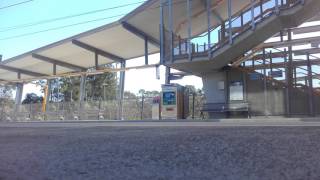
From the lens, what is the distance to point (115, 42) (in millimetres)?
34375

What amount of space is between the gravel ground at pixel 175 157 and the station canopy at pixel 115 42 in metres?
18.9

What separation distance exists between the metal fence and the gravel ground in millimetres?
17938

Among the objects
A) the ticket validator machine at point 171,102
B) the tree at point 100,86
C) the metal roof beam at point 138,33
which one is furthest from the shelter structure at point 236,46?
the tree at point 100,86

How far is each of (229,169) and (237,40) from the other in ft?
58.2

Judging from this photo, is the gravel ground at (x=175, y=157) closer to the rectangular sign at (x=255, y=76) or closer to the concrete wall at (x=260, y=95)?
the concrete wall at (x=260, y=95)

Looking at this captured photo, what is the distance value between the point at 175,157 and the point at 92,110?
27.4 metres

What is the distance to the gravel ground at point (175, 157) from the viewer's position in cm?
624

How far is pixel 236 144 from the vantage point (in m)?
7.81

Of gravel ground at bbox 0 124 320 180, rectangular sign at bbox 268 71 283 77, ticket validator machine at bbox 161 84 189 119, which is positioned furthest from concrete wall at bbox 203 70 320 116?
gravel ground at bbox 0 124 320 180

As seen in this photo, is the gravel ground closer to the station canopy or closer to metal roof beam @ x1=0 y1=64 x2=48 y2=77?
the station canopy

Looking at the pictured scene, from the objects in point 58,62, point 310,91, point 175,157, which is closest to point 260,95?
point 310,91

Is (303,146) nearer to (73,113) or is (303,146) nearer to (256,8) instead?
(256,8)

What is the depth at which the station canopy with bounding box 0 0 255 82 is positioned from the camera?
28984mm

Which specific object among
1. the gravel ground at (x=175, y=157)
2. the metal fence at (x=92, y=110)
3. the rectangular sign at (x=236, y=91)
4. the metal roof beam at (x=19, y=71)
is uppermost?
the metal roof beam at (x=19, y=71)
